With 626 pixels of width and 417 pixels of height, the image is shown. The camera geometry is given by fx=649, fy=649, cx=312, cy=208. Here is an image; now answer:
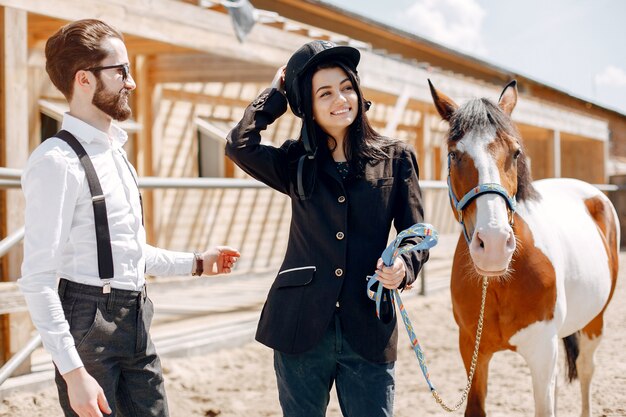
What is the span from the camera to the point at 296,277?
190 centimetres

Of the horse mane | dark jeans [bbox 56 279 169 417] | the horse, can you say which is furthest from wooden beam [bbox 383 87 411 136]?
dark jeans [bbox 56 279 169 417]

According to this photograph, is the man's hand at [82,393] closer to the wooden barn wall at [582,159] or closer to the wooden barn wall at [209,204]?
the wooden barn wall at [209,204]

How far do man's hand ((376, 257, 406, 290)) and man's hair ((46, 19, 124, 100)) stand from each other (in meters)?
0.94

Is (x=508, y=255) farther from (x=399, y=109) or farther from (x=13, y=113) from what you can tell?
(x=399, y=109)

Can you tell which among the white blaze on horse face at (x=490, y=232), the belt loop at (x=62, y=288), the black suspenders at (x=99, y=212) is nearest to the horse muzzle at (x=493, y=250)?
Answer: the white blaze on horse face at (x=490, y=232)

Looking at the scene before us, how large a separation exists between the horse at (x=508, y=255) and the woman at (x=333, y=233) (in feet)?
1.47

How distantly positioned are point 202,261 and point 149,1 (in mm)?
3882

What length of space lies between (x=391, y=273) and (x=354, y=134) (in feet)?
1.56

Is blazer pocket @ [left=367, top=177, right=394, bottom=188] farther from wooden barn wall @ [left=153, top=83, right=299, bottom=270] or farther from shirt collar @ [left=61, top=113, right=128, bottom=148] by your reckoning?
wooden barn wall @ [left=153, top=83, right=299, bottom=270]

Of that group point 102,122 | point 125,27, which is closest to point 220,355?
point 125,27

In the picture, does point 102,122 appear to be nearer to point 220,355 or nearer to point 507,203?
point 507,203

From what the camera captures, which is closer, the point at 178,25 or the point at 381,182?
the point at 381,182

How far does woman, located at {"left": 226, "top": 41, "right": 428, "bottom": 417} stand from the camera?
185cm

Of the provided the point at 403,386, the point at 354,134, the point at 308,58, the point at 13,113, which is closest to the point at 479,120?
the point at 354,134
